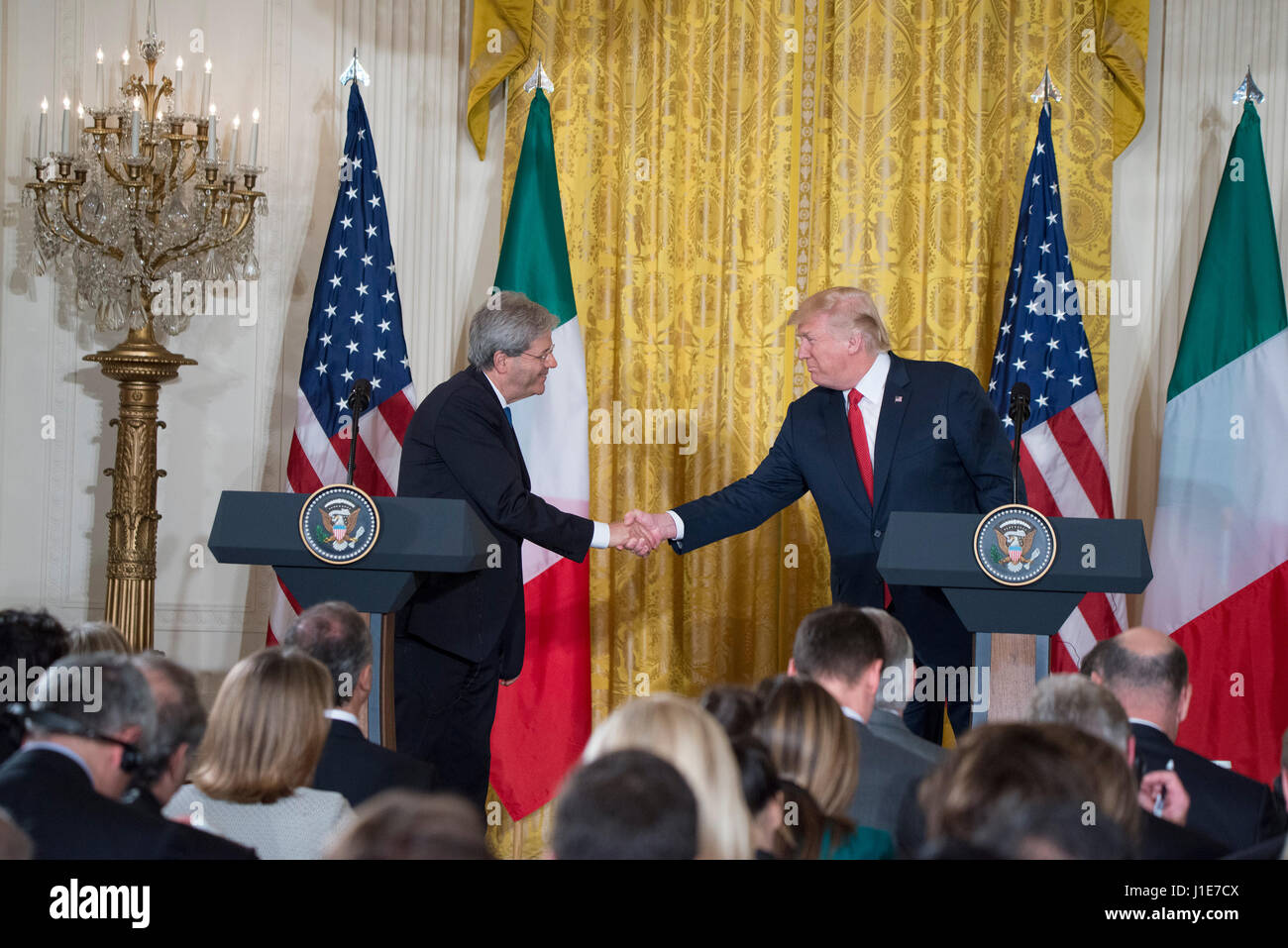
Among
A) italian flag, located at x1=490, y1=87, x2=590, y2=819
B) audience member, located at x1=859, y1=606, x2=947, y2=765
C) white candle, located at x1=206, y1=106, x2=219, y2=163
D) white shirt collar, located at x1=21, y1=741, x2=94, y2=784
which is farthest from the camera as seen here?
italian flag, located at x1=490, y1=87, x2=590, y2=819

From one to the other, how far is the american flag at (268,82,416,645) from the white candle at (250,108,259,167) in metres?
0.36

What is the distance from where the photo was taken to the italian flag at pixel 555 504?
5.52 metres

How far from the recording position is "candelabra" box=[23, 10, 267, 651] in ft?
17.0

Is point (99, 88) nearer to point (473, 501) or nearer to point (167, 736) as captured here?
point (473, 501)

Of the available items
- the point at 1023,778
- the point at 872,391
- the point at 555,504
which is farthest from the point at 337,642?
the point at 555,504

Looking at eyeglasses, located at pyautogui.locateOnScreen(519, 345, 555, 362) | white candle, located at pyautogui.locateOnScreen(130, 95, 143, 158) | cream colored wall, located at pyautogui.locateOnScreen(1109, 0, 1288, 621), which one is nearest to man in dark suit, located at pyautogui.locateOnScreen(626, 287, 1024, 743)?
eyeglasses, located at pyautogui.locateOnScreen(519, 345, 555, 362)

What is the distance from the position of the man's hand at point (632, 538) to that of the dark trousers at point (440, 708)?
2.39 ft

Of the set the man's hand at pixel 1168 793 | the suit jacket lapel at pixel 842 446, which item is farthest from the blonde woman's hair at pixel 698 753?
the suit jacket lapel at pixel 842 446

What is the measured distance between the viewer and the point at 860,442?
4543mm

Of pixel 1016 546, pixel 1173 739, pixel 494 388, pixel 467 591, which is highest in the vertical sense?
pixel 494 388

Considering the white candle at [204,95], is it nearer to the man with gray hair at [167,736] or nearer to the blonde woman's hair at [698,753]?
the man with gray hair at [167,736]

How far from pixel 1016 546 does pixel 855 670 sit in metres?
0.92

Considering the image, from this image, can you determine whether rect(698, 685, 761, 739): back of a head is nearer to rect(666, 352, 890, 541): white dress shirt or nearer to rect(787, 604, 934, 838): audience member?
rect(787, 604, 934, 838): audience member

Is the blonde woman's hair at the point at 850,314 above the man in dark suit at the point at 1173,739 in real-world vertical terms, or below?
above
